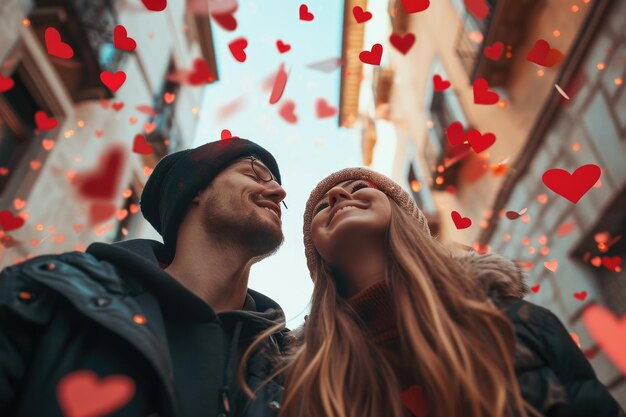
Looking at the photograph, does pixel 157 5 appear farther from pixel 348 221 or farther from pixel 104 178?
pixel 348 221

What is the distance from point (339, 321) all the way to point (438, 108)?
9766 millimetres

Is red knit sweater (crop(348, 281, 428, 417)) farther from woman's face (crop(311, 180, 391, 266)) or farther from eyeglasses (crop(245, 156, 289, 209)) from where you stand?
eyeglasses (crop(245, 156, 289, 209))

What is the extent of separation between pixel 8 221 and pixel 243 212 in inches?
220

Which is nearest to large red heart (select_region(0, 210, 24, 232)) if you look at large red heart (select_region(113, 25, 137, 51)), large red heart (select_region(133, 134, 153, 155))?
large red heart (select_region(113, 25, 137, 51))

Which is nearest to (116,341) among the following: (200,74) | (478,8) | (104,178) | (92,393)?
(92,393)

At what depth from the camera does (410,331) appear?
1.86 m

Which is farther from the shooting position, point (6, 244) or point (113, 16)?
point (113, 16)

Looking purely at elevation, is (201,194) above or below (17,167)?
above

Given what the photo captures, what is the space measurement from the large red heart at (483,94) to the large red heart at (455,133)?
0.64m

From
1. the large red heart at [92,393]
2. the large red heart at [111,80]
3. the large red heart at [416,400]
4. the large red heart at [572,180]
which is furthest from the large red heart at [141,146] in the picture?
the large red heart at [416,400]

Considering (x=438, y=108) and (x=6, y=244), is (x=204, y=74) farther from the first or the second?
(x=6, y=244)

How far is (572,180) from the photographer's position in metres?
5.98

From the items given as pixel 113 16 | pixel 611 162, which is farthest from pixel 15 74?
pixel 611 162

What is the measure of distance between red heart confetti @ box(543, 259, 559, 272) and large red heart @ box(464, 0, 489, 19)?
464 cm
